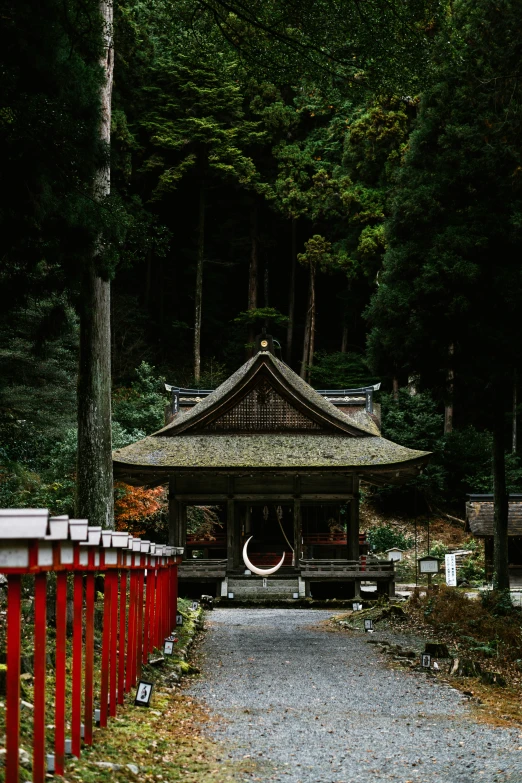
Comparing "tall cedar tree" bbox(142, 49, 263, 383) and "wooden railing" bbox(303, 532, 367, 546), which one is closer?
"wooden railing" bbox(303, 532, 367, 546)

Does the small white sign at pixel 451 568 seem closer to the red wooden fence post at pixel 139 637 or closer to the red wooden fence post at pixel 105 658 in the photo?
the red wooden fence post at pixel 139 637

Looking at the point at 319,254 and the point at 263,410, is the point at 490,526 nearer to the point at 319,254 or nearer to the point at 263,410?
the point at 263,410

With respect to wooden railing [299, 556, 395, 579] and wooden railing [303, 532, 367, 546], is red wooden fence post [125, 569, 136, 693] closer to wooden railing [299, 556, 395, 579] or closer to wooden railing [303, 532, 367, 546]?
wooden railing [299, 556, 395, 579]

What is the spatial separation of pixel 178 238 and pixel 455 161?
28798 millimetres

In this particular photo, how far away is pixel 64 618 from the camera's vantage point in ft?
12.3

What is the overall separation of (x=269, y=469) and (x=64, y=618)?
49.7 feet

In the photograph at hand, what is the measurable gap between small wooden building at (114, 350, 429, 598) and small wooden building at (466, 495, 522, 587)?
301cm

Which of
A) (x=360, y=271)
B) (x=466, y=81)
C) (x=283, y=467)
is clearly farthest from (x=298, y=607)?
(x=360, y=271)

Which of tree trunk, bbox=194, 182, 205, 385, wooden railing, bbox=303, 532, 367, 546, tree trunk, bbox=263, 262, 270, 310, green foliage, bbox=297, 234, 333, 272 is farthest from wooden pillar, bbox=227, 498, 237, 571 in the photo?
tree trunk, bbox=263, 262, 270, 310

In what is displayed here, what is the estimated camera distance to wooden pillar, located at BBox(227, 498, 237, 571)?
1904 centimetres

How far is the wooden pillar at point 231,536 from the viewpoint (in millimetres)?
19036

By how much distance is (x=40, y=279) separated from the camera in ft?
27.2

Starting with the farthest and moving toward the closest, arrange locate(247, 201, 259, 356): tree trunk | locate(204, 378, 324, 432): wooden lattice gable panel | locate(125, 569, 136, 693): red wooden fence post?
locate(247, 201, 259, 356): tree trunk
locate(204, 378, 324, 432): wooden lattice gable panel
locate(125, 569, 136, 693): red wooden fence post

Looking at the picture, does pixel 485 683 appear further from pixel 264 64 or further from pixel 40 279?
pixel 264 64
